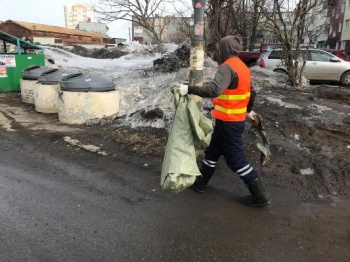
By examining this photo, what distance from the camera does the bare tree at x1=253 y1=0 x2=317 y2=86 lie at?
10172mm

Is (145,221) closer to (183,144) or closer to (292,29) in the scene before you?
(183,144)

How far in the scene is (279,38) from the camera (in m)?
10.7

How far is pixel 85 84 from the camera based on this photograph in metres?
7.11

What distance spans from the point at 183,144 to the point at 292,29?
26.8 feet

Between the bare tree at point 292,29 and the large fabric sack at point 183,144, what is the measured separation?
25.1 feet

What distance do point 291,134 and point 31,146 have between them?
4239 millimetres

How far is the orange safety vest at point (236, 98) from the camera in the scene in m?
3.54

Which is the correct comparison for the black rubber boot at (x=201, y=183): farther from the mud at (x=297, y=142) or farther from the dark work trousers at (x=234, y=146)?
the mud at (x=297, y=142)

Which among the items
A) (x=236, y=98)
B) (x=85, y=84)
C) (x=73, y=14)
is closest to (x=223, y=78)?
(x=236, y=98)

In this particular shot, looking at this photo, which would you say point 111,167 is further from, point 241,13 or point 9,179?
point 241,13

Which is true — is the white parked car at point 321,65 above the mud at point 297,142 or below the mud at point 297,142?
above

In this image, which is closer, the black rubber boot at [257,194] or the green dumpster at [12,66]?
the black rubber boot at [257,194]

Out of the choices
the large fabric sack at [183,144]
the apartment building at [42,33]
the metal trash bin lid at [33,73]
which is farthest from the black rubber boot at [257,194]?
the apartment building at [42,33]

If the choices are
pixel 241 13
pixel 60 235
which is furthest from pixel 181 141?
pixel 241 13
